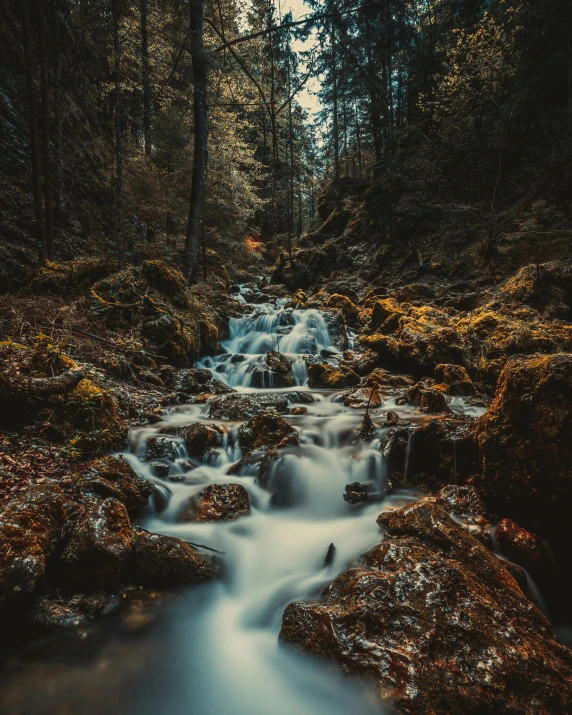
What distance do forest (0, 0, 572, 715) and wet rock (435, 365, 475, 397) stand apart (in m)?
0.05

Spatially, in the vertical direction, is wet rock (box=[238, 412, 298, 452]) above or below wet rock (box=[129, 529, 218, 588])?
above

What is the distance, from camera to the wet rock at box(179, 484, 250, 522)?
169 inches

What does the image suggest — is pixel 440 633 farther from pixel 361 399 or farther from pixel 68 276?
pixel 68 276

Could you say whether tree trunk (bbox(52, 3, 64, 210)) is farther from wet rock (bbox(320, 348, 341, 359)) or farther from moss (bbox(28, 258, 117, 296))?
wet rock (bbox(320, 348, 341, 359))

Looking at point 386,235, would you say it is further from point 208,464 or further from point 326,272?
point 208,464

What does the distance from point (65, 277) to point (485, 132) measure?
1772 centimetres

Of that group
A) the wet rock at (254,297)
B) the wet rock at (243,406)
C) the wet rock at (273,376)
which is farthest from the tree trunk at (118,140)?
the wet rock at (254,297)

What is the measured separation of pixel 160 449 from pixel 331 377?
5.18m

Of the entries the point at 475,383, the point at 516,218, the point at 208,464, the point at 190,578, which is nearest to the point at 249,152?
the point at 516,218

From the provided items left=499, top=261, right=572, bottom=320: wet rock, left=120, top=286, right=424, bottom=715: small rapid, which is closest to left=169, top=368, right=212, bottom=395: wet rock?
left=120, top=286, right=424, bottom=715: small rapid

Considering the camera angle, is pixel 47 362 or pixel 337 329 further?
pixel 337 329

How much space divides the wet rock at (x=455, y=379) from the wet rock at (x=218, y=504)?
540cm

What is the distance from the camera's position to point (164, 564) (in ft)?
10.5

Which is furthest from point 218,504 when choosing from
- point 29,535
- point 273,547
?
point 29,535
